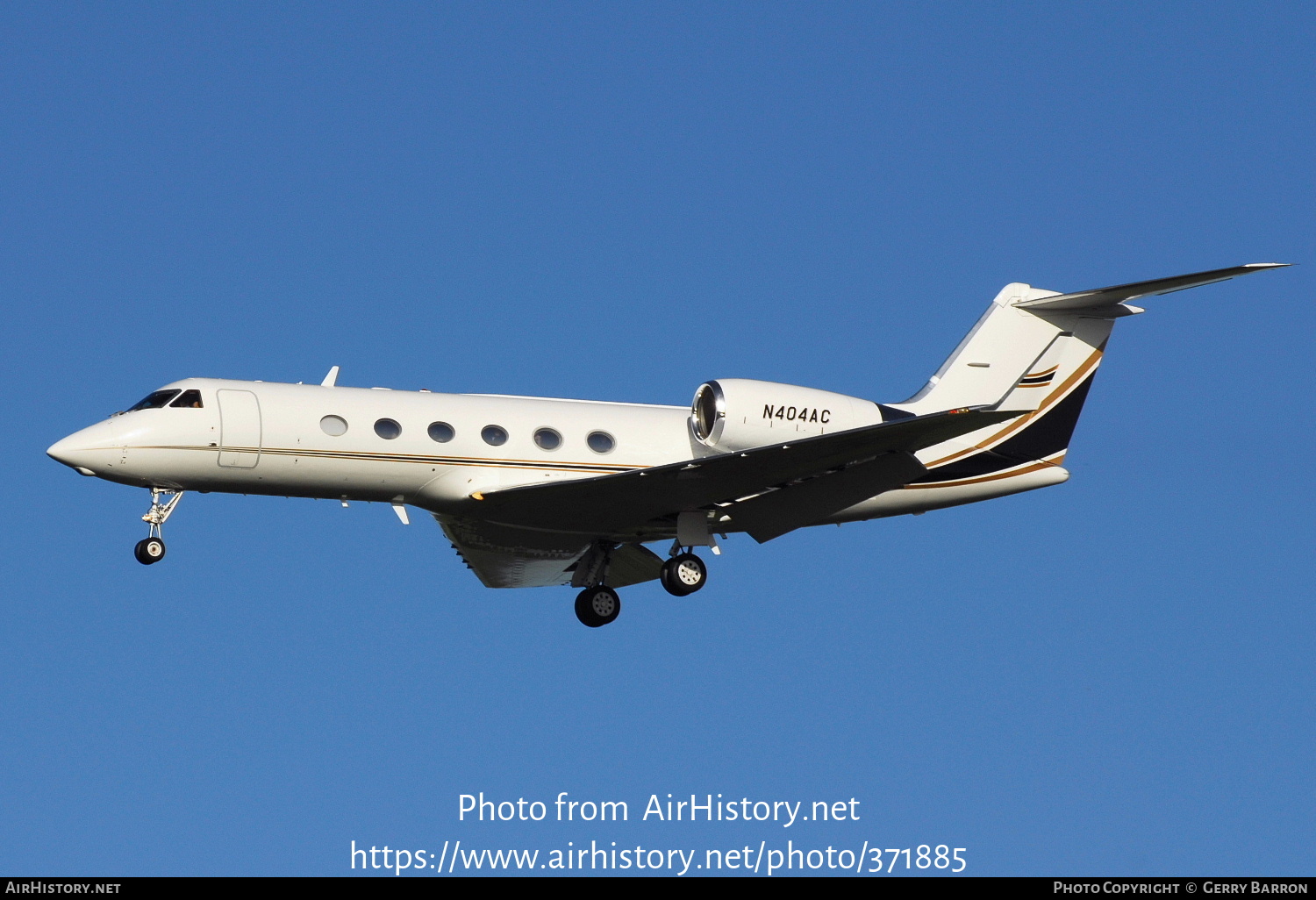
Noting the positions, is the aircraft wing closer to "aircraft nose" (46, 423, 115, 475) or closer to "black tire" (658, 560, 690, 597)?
"black tire" (658, 560, 690, 597)

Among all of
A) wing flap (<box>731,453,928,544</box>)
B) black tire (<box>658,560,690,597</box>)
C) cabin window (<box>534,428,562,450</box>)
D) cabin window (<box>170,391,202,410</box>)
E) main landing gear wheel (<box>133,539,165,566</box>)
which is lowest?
main landing gear wheel (<box>133,539,165,566</box>)

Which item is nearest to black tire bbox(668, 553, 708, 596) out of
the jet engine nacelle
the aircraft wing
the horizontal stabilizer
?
the aircraft wing

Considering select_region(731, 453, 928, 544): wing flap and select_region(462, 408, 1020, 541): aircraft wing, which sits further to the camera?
select_region(731, 453, 928, 544): wing flap

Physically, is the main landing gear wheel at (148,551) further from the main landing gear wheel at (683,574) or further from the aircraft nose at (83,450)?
Answer: the main landing gear wheel at (683,574)

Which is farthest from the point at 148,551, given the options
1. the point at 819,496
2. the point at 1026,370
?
the point at 1026,370

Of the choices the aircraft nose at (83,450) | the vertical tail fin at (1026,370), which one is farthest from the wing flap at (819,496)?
the aircraft nose at (83,450)

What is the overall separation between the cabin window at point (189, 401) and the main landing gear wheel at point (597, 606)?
6356 millimetres

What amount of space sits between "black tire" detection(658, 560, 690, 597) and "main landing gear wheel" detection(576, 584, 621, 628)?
1660 millimetres

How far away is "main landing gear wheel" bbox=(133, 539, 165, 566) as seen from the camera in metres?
22.1

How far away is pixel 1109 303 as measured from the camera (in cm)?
2491

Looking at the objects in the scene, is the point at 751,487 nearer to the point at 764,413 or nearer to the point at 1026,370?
the point at 764,413

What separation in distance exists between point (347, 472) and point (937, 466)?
8.32 m

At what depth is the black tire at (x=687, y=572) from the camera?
23688 millimetres

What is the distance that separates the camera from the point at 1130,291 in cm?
2391
